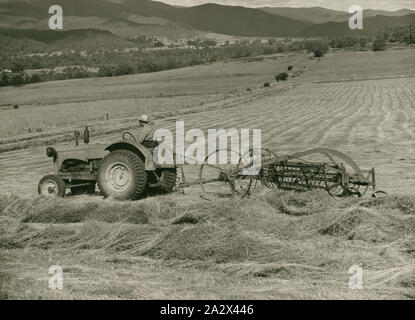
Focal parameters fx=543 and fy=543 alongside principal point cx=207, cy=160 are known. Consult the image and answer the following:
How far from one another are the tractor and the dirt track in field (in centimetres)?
147

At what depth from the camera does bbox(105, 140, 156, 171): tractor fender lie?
8789 mm

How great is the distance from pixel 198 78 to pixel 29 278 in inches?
2717

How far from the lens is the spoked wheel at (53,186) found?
9609mm

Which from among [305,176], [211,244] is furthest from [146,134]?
[211,244]

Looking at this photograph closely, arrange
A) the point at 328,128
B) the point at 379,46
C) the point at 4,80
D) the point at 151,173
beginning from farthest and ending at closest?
the point at 4,80, the point at 379,46, the point at 328,128, the point at 151,173

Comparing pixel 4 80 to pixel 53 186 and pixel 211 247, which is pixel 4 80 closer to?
pixel 53 186

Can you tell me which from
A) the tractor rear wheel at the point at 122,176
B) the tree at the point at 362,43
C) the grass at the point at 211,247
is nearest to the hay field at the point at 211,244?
the grass at the point at 211,247

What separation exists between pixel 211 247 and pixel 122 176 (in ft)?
10.7

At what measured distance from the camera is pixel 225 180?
9.08 meters

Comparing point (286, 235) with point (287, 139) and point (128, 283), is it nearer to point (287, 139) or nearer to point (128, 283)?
point (128, 283)

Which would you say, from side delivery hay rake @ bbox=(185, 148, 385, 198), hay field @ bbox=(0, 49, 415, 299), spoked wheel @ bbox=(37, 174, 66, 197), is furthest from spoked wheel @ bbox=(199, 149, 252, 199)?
spoked wheel @ bbox=(37, 174, 66, 197)

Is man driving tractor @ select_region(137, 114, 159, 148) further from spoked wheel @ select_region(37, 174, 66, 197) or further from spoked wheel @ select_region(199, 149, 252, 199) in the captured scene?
spoked wheel @ select_region(37, 174, 66, 197)

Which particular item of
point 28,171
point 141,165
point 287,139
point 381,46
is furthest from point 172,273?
point 381,46

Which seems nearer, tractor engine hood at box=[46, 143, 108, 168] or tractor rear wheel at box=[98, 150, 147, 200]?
tractor rear wheel at box=[98, 150, 147, 200]
